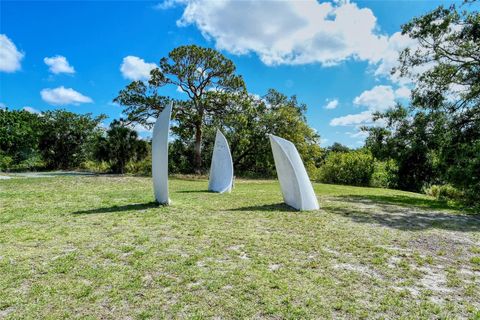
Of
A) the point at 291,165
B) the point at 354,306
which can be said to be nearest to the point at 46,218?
the point at 291,165

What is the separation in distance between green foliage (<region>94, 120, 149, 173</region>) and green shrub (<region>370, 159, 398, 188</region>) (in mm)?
17177

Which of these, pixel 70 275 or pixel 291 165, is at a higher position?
pixel 291 165

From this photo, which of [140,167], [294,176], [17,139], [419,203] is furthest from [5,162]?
[419,203]

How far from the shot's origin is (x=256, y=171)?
93.8 ft

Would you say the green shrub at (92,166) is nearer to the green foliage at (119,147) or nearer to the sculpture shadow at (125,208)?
the green foliage at (119,147)

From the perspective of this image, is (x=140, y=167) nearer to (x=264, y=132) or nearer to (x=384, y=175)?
(x=264, y=132)

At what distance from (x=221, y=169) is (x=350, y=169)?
13.8 meters

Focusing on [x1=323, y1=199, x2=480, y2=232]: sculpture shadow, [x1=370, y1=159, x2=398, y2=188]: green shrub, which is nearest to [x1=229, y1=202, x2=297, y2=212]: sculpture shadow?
[x1=323, y1=199, x2=480, y2=232]: sculpture shadow

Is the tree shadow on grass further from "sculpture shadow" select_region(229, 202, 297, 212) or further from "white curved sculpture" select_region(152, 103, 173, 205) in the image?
"white curved sculpture" select_region(152, 103, 173, 205)

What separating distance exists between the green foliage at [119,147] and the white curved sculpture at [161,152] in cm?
1435

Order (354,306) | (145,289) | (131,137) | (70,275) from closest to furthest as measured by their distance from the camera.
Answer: (354,306), (145,289), (70,275), (131,137)

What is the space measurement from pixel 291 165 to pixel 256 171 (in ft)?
65.1

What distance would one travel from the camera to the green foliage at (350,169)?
23.4 meters

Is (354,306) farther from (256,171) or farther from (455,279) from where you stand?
(256,171)
